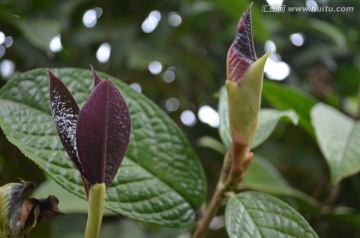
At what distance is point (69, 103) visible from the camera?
1.03ft

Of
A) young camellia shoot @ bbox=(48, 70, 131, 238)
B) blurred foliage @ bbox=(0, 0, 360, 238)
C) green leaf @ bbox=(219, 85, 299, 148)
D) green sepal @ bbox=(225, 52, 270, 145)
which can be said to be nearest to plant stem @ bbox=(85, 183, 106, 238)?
young camellia shoot @ bbox=(48, 70, 131, 238)

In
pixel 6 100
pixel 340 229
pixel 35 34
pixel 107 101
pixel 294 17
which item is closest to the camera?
pixel 107 101

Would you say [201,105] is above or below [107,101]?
below

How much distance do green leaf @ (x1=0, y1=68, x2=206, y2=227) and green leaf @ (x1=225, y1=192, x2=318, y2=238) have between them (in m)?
0.06

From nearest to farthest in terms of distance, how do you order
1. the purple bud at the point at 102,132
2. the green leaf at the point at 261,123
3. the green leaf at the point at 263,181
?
1. the purple bud at the point at 102,132
2. the green leaf at the point at 261,123
3. the green leaf at the point at 263,181

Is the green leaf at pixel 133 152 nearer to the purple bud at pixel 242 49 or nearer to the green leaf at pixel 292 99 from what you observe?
the purple bud at pixel 242 49

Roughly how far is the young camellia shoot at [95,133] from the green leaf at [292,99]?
1.40 ft

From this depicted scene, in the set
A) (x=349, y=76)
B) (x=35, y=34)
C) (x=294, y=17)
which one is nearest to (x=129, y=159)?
(x=35, y=34)

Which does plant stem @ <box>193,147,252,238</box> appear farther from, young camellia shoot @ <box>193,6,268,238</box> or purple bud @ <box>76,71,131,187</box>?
purple bud @ <box>76,71,131,187</box>

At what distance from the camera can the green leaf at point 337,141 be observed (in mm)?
542

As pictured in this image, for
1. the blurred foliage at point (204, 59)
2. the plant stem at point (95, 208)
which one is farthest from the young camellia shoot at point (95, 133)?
the blurred foliage at point (204, 59)

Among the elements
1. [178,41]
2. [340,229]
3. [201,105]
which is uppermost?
[178,41]

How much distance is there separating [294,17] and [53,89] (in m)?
0.90

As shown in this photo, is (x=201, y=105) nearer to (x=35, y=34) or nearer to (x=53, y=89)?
(x=35, y=34)
